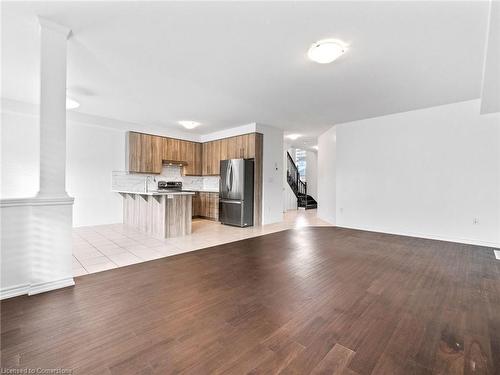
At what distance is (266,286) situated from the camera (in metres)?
2.43

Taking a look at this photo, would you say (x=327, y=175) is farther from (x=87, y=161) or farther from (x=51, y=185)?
(x=87, y=161)

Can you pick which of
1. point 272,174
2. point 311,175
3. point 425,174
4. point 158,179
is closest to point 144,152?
point 158,179

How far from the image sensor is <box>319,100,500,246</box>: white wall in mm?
4156

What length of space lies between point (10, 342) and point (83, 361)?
62cm

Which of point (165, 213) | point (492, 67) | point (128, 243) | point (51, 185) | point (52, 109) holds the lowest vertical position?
A: point (128, 243)

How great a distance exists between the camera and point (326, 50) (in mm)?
2535

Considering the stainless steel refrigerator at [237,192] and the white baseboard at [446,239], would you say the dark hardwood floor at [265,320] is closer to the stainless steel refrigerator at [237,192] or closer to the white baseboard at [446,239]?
the white baseboard at [446,239]

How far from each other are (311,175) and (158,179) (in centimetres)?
724

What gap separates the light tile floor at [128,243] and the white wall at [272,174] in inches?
30.7

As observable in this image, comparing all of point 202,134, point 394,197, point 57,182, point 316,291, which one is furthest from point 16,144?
point 394,197

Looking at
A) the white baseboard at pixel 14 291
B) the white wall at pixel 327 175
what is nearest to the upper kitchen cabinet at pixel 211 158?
the white wall at pixel 327 175

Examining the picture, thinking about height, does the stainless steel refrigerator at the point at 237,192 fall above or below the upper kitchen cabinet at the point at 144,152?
below

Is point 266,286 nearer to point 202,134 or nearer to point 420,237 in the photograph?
point 420,237

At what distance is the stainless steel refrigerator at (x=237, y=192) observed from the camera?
5797mm
